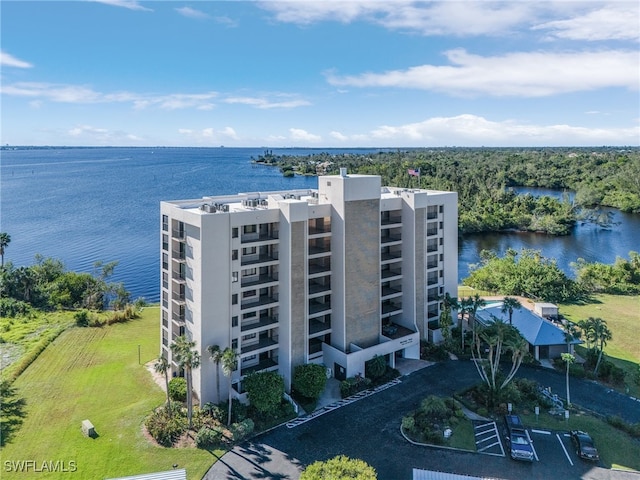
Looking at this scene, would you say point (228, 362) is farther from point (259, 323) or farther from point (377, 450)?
point (377, 450)

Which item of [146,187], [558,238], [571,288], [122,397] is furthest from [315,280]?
[146,187]

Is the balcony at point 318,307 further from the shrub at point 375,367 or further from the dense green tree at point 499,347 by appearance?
the dense green tree at point 499,347

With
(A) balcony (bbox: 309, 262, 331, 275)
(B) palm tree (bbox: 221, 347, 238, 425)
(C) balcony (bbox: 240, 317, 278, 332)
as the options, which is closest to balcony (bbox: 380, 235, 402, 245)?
(A) balcony (bbox: 309, 262, 331, 275)

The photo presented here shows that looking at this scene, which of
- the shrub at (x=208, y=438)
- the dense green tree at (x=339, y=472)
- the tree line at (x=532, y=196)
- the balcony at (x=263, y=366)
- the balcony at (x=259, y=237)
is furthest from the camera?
the tree line at (x=532, y=196)

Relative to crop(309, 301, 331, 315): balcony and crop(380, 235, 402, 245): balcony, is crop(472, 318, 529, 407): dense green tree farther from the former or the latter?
crop(309, 301, 331, 315): balcony

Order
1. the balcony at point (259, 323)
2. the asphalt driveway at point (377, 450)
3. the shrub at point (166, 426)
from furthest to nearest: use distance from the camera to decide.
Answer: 1. the balcony at point (259, 323)
2. the shrub at point (166, 426)
3. the asphalt driveway at point (377, 450)

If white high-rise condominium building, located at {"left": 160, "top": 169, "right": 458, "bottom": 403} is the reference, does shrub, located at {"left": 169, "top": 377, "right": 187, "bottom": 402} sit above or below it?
below

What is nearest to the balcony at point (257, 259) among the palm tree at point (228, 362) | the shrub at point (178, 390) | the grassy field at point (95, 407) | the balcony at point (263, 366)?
the palm tree at point (228, 362)

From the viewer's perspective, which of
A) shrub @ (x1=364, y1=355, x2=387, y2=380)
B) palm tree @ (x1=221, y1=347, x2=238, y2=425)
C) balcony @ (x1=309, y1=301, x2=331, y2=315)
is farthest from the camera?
balcony @ (x1=309, y1=301, x2=331, y2=315)
